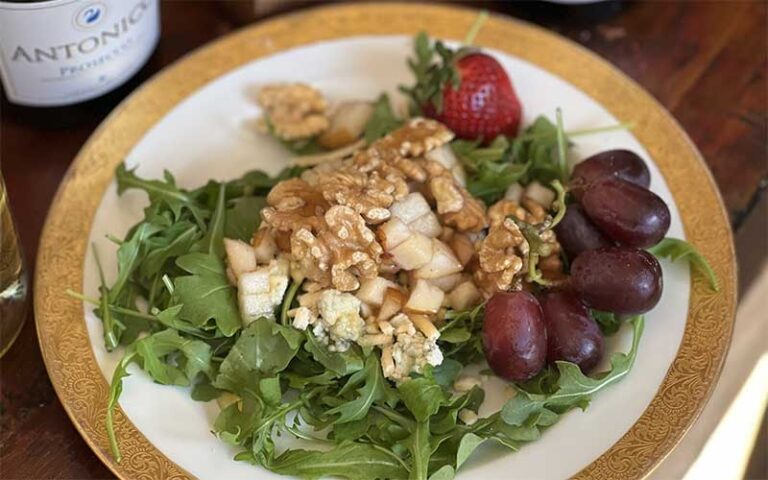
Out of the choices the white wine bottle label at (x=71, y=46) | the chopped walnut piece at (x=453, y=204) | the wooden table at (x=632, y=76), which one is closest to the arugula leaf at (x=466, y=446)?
the chopped walnut piece at (x=453, y=204)

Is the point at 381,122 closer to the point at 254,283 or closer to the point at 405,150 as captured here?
the point at 405,150

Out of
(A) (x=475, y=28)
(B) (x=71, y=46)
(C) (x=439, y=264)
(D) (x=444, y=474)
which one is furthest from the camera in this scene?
(A) (x=475, y=28)

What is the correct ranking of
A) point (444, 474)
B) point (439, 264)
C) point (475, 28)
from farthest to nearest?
point (475, 28) < point (439, 264) < point (444, 474)

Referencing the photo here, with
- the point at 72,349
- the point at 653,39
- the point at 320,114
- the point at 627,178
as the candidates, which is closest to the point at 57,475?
the point at 72,349

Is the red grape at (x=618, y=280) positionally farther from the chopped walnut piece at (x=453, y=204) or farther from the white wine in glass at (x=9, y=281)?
the white wine in glass at (x=9, y=281)

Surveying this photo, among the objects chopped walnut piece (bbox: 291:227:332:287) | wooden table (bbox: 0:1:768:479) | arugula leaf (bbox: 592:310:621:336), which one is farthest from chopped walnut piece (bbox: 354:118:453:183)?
wooden table (bbox: 0:1:768:479)

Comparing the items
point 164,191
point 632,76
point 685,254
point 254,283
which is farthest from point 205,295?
point 632,76

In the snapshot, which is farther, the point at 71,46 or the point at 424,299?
the point at 71,46
